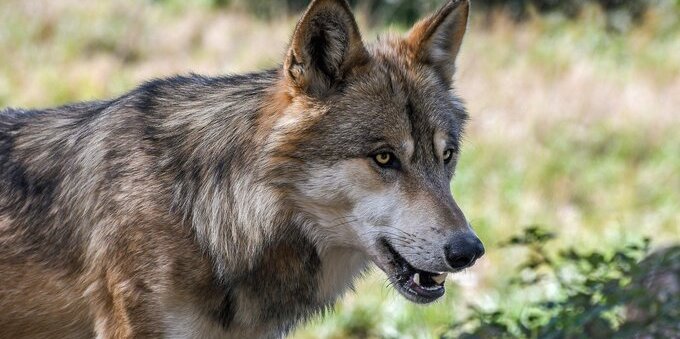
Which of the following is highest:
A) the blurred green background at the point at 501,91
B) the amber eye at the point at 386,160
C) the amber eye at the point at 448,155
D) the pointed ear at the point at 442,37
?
the pointed ear at the point at 442,37

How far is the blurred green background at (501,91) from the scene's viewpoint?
8875mm

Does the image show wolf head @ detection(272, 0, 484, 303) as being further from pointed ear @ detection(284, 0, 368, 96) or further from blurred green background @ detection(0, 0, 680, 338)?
blurred green background @ detection(0, 0, 680, 338)

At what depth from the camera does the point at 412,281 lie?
420 cm

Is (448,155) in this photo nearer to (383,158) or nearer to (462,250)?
(383,158)

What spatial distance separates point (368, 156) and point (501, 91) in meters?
9.16

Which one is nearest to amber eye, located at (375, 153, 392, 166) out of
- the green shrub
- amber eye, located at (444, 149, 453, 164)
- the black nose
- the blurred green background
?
amber eye, located at (444, 149, 453, 164)

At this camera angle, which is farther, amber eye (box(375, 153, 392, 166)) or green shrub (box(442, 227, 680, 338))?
green shrub (box(442, 227, 680, 338))

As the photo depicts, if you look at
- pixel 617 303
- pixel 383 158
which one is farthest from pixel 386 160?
pixel 617 303

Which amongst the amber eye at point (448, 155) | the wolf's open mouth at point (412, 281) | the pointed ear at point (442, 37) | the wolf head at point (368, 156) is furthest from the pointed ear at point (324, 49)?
the wolf's open mouth at point (412, 281)

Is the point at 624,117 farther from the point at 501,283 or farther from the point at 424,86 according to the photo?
the point at 424,86

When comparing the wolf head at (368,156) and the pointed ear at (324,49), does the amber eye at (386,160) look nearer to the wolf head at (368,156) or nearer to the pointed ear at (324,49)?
the wolf head at (368,156)

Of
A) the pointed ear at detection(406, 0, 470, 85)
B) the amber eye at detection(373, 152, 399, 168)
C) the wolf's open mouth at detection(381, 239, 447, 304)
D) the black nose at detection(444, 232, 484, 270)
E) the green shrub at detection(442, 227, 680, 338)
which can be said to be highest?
the pointed ear at detection(406, 0, 470, 85)

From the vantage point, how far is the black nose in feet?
13.0

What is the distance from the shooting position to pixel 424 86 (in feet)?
14.5
